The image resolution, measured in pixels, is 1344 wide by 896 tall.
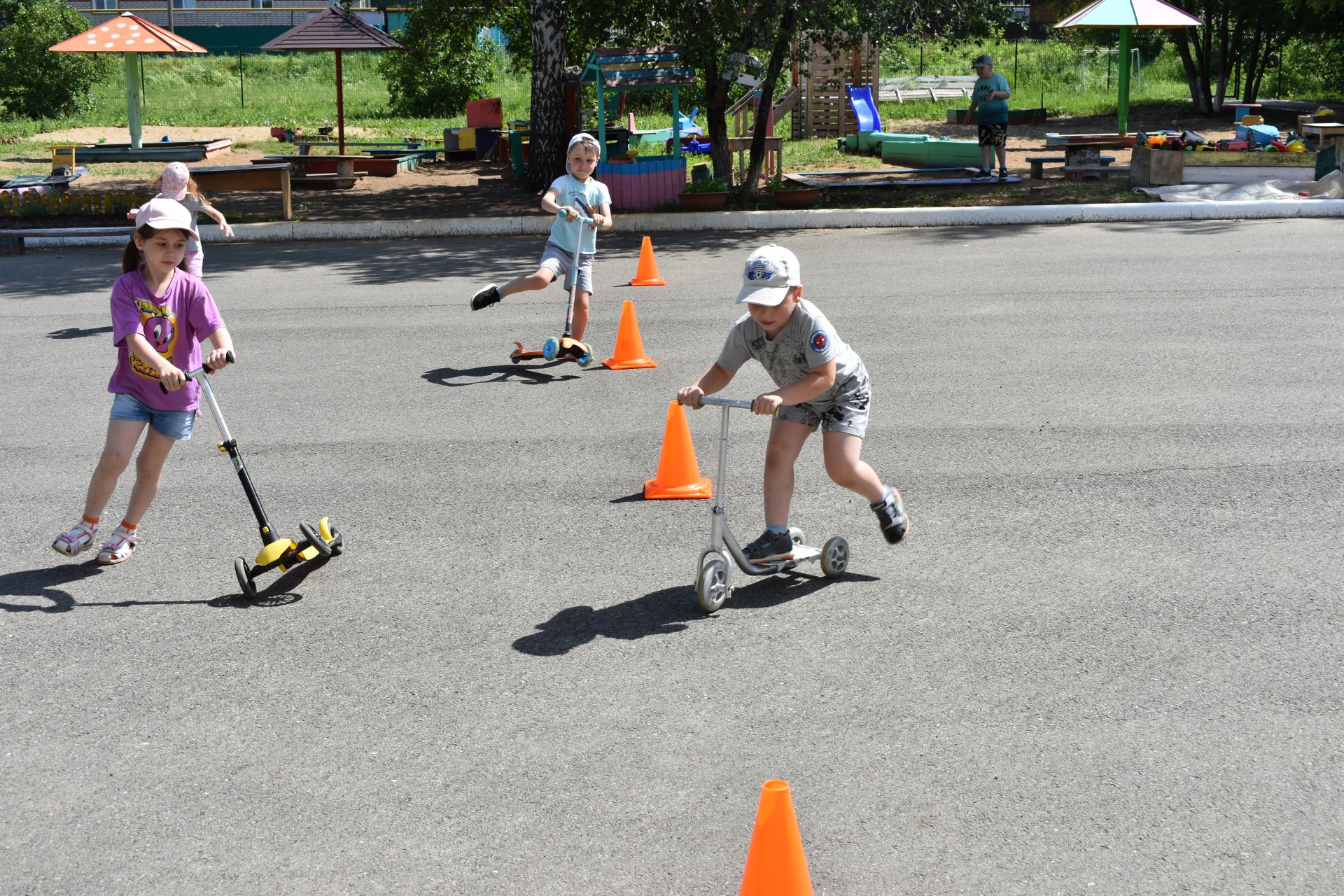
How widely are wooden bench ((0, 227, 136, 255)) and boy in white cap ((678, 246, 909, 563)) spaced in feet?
44.3

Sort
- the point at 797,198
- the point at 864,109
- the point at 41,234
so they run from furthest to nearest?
the point at 864,109
the point at 797,198
the point at 41,234

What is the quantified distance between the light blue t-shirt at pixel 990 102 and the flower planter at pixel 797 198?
301 centimetres

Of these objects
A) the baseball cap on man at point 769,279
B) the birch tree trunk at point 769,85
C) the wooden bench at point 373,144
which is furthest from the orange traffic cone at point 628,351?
the wooden bench at point 373,144

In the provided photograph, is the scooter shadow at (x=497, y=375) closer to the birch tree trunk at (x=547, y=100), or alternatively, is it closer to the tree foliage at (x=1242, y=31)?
the birch tree trunk at (x=547, y=100)

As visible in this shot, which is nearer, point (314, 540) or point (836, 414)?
point (836, 414)

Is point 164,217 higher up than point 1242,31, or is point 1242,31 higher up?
point 1242,31

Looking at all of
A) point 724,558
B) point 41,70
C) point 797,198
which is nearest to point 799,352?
point 724,558

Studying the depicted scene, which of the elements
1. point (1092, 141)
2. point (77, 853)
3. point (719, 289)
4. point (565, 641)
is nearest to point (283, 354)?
point (719, 289)

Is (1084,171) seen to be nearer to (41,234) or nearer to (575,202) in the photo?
(575,202)

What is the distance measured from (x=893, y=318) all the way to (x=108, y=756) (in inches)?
319

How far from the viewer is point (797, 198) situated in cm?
1889

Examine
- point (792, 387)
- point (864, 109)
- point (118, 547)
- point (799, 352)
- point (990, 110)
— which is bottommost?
point (118, 547)

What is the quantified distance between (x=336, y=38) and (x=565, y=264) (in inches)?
645

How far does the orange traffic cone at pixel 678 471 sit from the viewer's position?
6.85 metres
